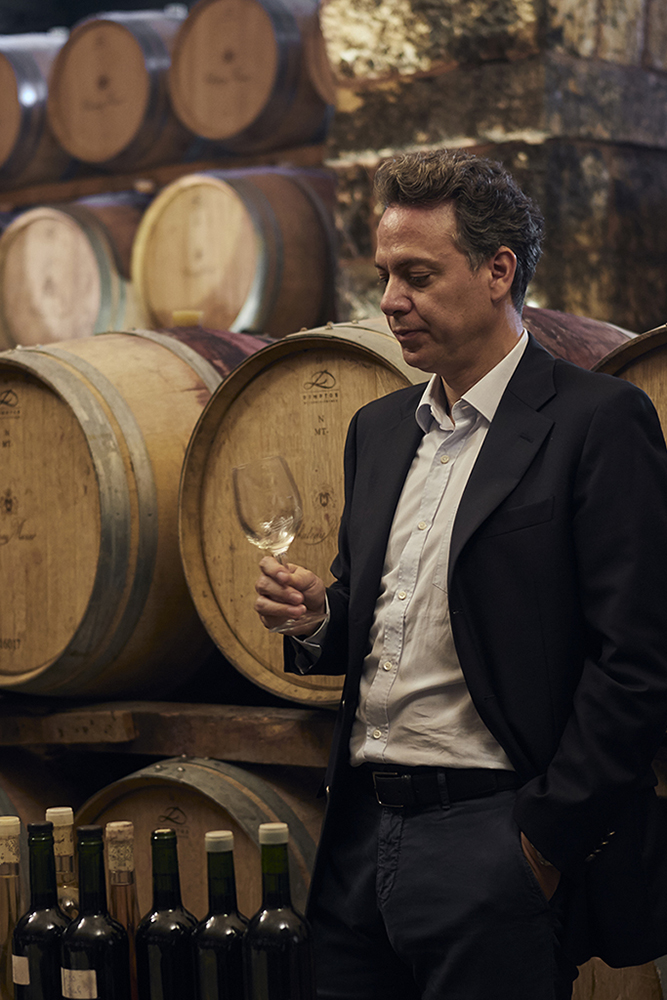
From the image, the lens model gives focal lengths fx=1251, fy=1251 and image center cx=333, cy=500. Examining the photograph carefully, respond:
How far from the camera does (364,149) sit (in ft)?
14.6

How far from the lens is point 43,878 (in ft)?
5.91

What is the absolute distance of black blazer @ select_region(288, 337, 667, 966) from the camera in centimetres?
173

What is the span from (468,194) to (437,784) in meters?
0.89

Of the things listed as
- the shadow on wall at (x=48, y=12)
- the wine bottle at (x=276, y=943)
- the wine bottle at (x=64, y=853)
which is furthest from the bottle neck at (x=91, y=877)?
the shadow on wall at (x=48, y=12)

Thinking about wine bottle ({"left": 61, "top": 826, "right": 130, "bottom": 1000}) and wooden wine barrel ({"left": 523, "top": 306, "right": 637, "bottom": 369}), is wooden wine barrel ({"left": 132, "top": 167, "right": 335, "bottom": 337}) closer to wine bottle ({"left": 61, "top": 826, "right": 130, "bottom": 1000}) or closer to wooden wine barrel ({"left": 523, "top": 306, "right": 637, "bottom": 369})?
wooden wine barrel ({"left": 523, "top": 306, "right": 637, "bottom": 369})

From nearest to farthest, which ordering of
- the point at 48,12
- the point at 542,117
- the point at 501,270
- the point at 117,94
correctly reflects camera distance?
the point at 501,270 → the point at 542,117 → the point at 117,94 → the point at 48,12

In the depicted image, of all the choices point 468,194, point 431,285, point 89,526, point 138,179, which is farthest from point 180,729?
point 138,179

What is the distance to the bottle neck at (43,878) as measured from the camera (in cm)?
179

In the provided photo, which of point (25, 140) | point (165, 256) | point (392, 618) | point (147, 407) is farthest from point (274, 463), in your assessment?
point (25, 140)

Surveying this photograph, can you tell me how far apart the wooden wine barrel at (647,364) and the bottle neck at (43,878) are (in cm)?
131

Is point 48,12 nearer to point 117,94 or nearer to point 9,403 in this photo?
point 117,94

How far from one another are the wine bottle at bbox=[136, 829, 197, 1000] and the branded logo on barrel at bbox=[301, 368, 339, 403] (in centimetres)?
123

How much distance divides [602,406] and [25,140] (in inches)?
200

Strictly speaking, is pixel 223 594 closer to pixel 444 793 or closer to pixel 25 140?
pixel 444 793
